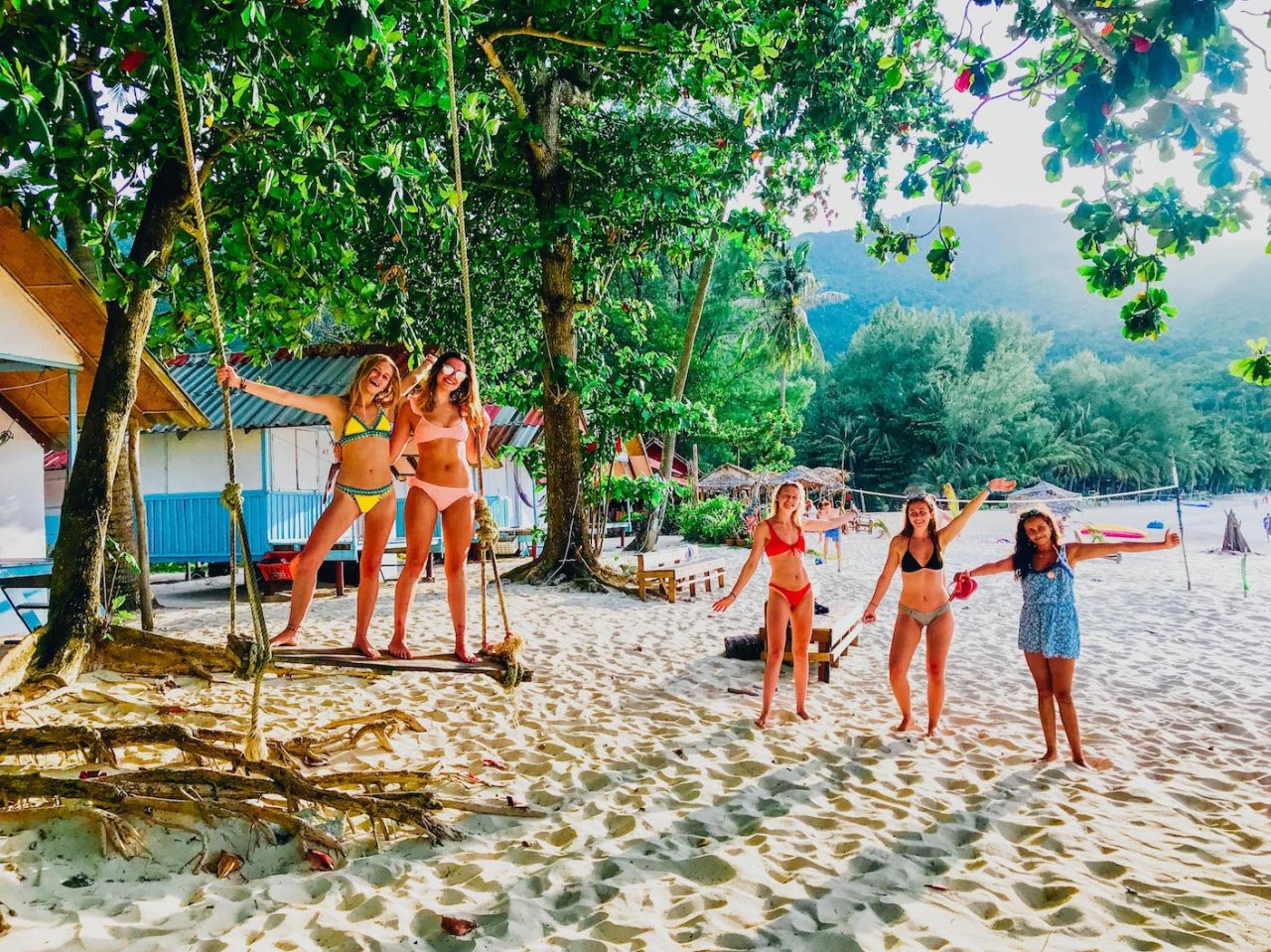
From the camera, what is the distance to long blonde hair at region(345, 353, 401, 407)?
4.45 meters

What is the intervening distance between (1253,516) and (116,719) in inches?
2045

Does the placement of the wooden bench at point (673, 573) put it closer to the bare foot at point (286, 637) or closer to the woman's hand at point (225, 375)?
the bare foot at point (286, 637)

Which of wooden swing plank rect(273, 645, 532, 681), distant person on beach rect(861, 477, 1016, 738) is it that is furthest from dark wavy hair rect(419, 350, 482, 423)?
distant person on beach rect(861, 477, 1016, 738)

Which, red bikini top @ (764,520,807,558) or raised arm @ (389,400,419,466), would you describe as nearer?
raised arm @ (389,400,419,466)

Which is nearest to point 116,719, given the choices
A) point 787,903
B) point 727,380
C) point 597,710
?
point 597,710

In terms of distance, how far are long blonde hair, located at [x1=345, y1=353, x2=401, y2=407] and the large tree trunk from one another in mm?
7259

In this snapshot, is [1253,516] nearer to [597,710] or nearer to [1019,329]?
[1019,329]

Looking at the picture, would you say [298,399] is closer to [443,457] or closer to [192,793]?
[443,457]

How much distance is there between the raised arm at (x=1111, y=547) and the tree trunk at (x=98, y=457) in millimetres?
6578

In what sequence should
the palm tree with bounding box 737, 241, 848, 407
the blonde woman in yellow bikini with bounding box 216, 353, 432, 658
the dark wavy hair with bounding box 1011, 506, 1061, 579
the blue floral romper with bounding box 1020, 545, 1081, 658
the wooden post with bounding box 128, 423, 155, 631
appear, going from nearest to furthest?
the blonde woman in yellow bikini with bounding box 216, 353, 432, 658 → the blue floral romper with bounding box 1020, 545, 1081, 658 → the dark wavy hair with bounding box 1011, 506, 1061, 579 → the wooden post with bounding box 128, 423, 155, 631 → the palm tree with bounding box 737, 241, 848, 407

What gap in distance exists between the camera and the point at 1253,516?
42000mm

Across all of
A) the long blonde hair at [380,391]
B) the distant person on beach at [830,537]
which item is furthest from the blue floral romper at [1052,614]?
the long blonde hair at [380,391]

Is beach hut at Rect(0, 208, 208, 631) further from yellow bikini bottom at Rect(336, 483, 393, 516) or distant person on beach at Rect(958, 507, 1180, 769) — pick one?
distant person on beach at Rect(958, 507, 1180, 769)

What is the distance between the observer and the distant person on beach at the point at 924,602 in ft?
17.5
